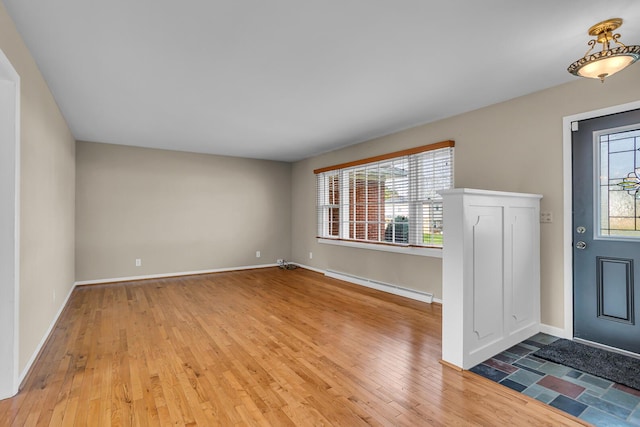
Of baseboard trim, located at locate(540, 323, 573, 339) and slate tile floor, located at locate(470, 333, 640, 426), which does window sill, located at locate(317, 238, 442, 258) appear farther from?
slate tile floor, located at locate(470, 333, 640, 426)

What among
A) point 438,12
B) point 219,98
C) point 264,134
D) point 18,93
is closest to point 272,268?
point 264,134

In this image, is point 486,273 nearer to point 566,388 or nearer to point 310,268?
point 566,388

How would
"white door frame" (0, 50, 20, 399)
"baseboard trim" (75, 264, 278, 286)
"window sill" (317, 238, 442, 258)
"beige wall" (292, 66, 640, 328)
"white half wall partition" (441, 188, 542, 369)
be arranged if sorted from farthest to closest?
"baseboard trim" (75, 264, 278, 286) → "window sill" (317, 238, 442, 258) → "beige wall" (292, 66, 640, 328) → "white half wall partition" (441, 188, 542, 369) → "white door frame" (0, 50, 20, 399)

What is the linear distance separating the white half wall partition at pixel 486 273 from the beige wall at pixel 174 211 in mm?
5009

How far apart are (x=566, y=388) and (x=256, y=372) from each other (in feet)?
7.14

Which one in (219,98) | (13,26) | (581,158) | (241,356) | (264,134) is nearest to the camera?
(13,26)

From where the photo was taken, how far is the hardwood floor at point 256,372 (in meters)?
1.88

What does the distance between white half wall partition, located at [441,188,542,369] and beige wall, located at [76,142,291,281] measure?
5.01m

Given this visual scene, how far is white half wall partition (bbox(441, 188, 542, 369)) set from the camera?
2441 mm

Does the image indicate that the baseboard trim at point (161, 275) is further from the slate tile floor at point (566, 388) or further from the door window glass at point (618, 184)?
the door window glass at point (618, 184)

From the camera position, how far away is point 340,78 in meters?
2.96

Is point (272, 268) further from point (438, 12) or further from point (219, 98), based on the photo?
point (438, 12)

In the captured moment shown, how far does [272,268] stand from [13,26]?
5.51 meters

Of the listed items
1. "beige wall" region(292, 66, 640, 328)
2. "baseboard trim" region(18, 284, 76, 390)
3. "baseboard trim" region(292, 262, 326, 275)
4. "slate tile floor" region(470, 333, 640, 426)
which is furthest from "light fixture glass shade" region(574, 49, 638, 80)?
"baseboard trim" region(292, 262, 326, 275)
